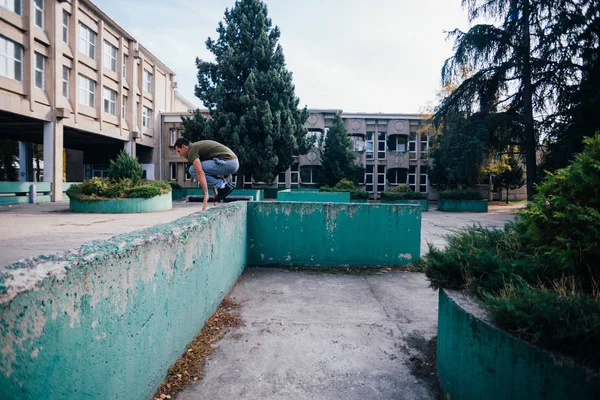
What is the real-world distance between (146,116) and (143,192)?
23.6 m

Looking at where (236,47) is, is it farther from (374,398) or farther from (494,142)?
(374,398)

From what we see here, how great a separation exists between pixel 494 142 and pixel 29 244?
21.7m

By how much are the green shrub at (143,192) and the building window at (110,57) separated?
1919 centimetres

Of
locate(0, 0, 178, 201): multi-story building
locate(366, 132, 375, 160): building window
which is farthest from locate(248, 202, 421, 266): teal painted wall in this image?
locate(366, 132, 375, 160): building window

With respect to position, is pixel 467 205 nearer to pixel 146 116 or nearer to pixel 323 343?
pixel 323 343

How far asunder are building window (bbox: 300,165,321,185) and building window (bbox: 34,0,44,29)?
80.3 feet

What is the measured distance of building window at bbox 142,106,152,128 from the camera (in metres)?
33.0

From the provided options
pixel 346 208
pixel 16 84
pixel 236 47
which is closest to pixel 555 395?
pixel 346 208

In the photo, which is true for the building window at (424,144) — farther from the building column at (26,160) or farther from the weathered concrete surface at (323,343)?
the building column at (26,160)

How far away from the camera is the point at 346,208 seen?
6.39 m

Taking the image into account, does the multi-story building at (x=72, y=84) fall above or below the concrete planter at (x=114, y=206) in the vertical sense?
above

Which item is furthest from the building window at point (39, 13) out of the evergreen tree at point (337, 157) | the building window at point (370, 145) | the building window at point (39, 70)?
the building window at point (370, 145)

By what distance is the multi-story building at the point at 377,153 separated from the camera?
37094mm

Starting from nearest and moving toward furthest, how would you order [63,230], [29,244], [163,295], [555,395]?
[555,395] → [163,295] → [29,244] → [63,230]
